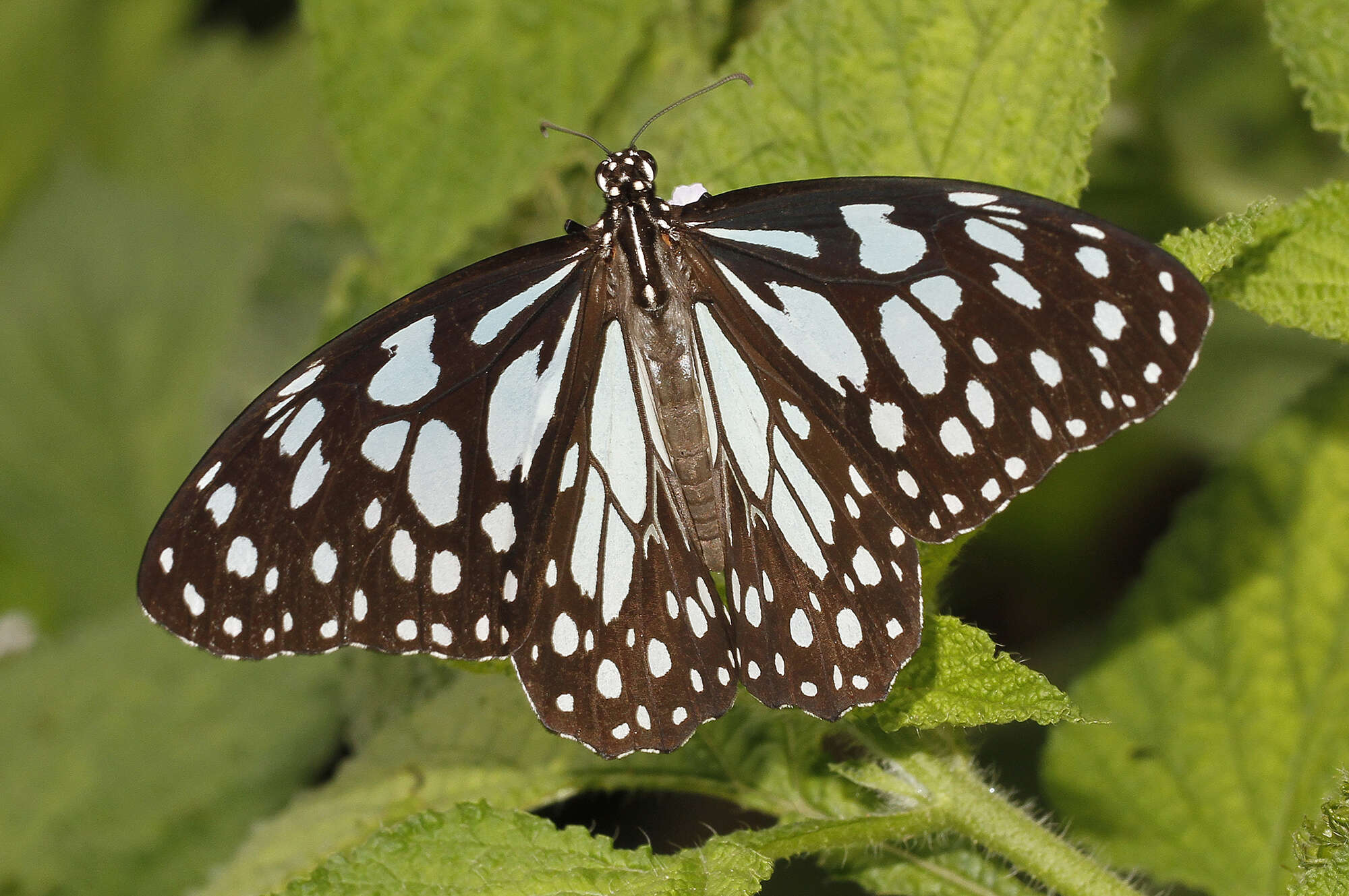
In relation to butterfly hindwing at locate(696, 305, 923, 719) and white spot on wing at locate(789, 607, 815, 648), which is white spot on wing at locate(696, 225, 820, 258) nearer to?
butterfly hindwing at locate(696, 305, 923, 719)

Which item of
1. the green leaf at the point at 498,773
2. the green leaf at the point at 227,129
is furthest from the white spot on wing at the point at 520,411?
the green leaf at the point at 227,129

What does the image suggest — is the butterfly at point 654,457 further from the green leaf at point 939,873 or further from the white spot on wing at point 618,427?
the green leaf at point 939,873

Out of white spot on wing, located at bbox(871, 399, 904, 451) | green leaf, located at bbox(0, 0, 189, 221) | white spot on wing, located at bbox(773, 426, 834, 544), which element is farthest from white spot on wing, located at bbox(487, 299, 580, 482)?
green leaf, located at bbox(0, 0, 189, 221)

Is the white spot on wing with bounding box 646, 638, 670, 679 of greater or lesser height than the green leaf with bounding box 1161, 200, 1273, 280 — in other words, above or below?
below

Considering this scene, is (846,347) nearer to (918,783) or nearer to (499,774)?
(918,783)

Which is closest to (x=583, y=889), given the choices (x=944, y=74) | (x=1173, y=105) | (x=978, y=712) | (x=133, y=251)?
(x=978, y=712)

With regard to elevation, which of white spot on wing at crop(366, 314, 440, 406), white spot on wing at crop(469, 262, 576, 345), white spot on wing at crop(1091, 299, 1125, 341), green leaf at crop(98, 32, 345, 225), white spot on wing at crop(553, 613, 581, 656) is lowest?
white spot on wing at crop(553, 613, 581, 656)
